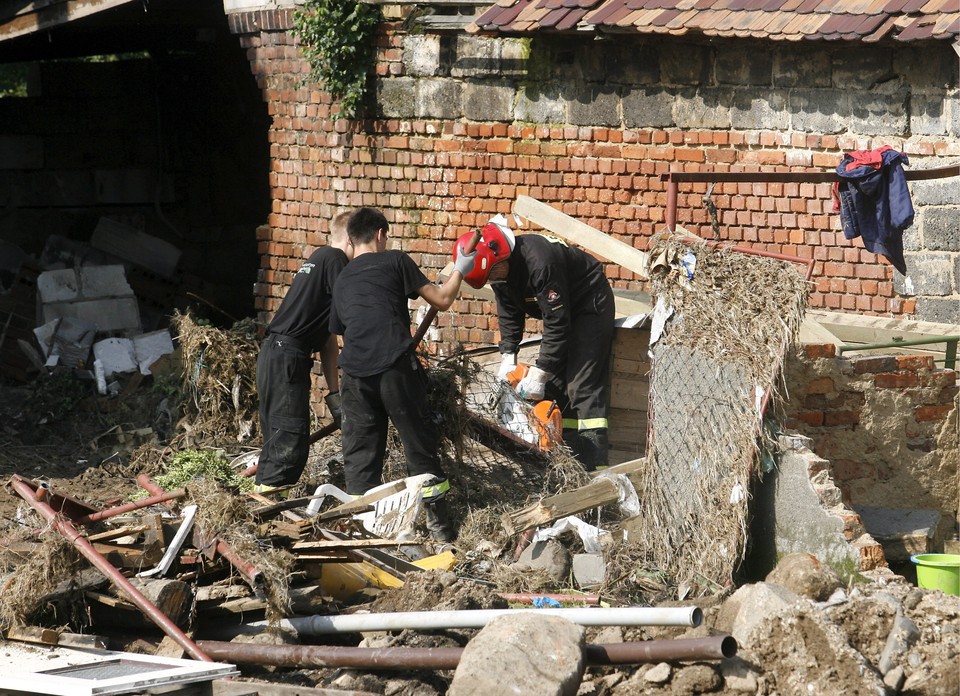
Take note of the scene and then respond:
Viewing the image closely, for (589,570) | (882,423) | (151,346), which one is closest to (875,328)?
(882,423)

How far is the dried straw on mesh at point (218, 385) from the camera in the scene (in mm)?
9398

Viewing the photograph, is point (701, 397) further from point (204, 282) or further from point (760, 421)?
point (204, 282)

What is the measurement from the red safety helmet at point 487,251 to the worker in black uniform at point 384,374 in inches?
4.2

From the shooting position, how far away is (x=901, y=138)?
734 centimetres

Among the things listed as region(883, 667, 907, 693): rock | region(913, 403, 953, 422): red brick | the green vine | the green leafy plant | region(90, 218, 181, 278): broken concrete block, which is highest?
the green vine

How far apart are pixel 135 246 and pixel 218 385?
5039 millimetres

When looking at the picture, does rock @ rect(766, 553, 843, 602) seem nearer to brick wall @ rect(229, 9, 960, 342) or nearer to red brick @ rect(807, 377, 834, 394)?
red brick @ rect(807, 377, 834, 394)

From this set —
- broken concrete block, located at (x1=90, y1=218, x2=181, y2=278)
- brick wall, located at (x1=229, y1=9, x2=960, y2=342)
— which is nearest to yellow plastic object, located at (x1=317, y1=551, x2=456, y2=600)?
brick wall, located at (x1=229, y1=9, x2=960, y2=342)

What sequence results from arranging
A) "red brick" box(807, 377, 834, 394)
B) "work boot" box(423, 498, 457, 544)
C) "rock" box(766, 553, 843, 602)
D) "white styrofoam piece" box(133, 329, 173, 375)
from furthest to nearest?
"white styrofoam piece" box(133, 329, 173, 375)
"work boot" box(423, 498, 457, 544)
"red brick" box(807, 377, 834, 394)
"rock" box(766, 553, 843, 602)

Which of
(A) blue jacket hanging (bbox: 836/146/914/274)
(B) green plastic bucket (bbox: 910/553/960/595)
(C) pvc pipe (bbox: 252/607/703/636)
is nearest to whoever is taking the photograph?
(C) pvc pipe (bbox: 252/607/703/636)

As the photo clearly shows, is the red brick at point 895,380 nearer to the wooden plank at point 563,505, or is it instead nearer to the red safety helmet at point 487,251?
the wooden plank at point 563,505

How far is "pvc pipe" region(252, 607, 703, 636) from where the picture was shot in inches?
202

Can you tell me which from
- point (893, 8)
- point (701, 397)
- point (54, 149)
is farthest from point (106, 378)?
point (893, 8)

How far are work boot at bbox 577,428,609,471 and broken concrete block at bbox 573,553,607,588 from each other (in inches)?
53.8
